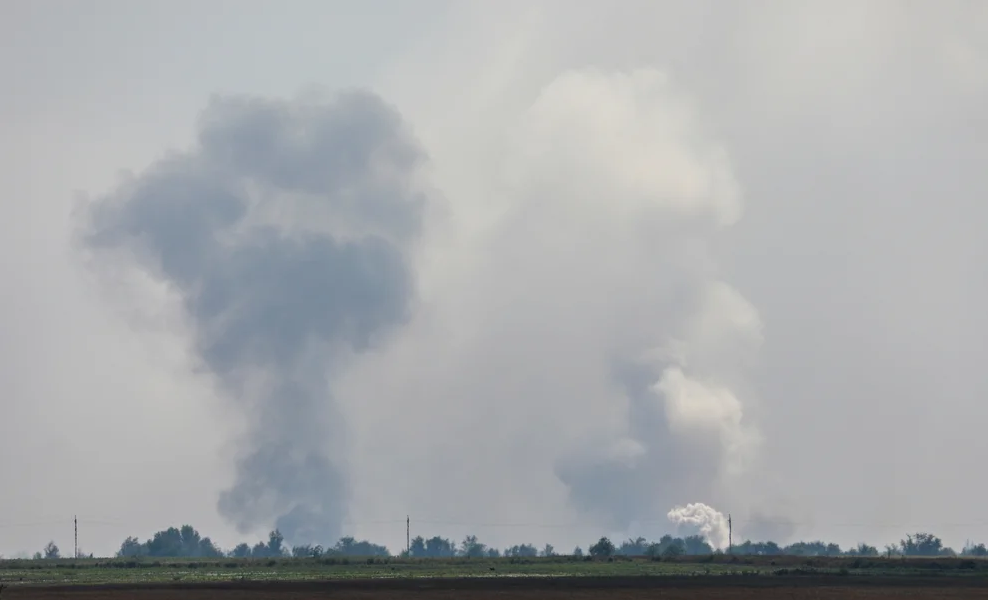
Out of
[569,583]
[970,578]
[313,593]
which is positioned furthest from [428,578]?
[970,578]

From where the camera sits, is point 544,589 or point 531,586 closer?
point 544,589

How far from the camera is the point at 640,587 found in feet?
341

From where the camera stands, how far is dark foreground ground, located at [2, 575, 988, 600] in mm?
94938

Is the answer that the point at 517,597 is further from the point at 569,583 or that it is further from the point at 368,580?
the point at 368,580

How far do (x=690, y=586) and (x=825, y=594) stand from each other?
41.9ft

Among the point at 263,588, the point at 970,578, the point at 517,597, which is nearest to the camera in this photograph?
the point at 517,597

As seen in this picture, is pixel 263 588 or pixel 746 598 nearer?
pixel 746 598

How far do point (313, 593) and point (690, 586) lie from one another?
1269 inches

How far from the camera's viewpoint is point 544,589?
101688 mm

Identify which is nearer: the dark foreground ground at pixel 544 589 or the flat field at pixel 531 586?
the dark foreground ground at pixel 544 589

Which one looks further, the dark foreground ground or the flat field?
the flat field

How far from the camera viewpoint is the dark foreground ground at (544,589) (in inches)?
3738

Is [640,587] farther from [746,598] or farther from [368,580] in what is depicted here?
[368,580]

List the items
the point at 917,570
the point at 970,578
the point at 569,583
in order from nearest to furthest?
1. the point at 569,583
2. the point at 970,578
3. the point at 917,570
